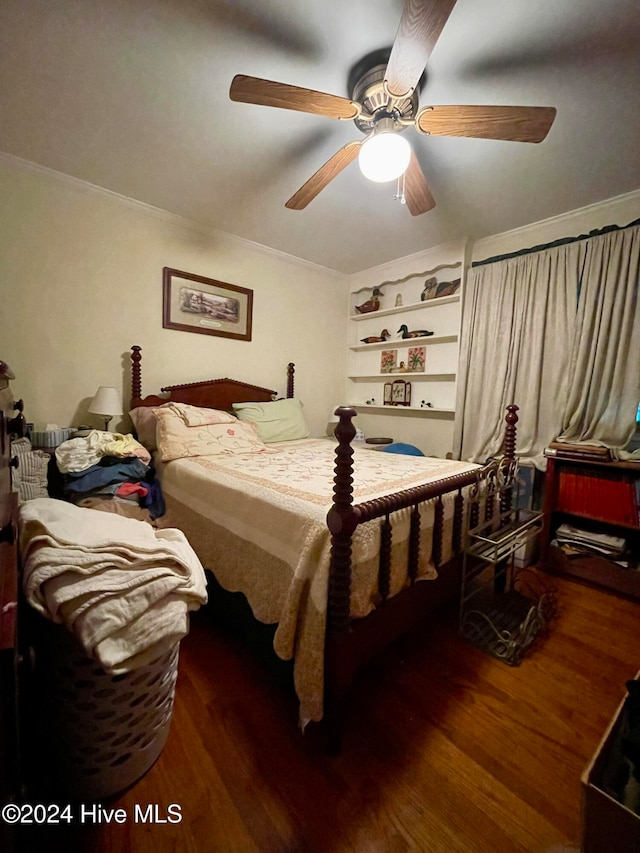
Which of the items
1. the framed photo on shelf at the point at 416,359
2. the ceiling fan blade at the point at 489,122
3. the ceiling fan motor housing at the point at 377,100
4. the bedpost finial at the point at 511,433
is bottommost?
the bedpost finial at the point at 511,433

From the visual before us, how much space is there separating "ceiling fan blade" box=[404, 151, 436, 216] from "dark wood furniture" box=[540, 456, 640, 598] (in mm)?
1800

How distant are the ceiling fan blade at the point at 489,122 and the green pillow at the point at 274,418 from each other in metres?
2.06

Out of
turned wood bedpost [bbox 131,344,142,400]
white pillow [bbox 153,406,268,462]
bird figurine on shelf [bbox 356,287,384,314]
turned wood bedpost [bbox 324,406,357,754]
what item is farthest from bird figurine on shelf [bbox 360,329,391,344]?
turned wood bedpost [bbox 324,406,357,754]

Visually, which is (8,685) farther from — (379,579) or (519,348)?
(519,348)

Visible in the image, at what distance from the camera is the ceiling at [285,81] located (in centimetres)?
117

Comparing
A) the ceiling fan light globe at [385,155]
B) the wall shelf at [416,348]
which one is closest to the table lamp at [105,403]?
the ceiling fan light globe at [385,155]

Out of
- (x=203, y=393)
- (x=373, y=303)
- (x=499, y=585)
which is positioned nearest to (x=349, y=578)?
(x=499, y=585)

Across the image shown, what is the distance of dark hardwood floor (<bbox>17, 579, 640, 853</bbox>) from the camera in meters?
0.86

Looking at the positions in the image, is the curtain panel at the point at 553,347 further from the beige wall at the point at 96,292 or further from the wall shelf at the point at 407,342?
the beige wall at the point at 96,292

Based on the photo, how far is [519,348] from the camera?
2559 mm

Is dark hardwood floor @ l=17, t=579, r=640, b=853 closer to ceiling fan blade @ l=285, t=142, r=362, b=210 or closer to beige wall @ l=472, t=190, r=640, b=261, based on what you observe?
ceiling fan blade @ l=285, t=142, r=362, b=210

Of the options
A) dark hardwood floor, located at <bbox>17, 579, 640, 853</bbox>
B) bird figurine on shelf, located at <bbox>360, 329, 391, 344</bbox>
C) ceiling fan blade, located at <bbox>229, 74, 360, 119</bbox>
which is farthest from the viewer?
bird figurine on shelf, located at <bbox>360, 329, 391, 344</bbox>

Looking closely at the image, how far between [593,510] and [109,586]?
2619mm

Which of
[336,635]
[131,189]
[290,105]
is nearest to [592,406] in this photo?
[336,635]
